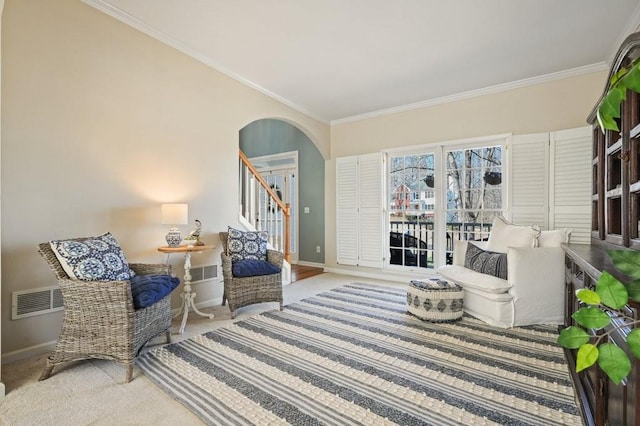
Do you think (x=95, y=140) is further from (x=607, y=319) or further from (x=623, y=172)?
(x=623, y=172)

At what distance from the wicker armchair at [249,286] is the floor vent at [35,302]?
1.28 metres

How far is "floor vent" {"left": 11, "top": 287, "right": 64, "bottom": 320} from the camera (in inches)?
87.2

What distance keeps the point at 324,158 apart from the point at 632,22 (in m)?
4.03

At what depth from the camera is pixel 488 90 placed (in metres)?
4.08

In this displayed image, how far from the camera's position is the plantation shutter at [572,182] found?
347cm

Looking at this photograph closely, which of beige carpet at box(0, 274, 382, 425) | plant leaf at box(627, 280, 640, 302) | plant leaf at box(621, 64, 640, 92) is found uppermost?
plant leaf at box(621, 64, 640, 92)

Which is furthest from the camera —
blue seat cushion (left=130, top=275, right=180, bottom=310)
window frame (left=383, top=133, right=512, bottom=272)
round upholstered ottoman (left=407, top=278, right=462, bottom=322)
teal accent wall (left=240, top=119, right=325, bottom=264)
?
teal accent wall (left=240, top=119, right=325, bottom=264)

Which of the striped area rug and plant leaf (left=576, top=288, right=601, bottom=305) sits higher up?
plant leaf (left=576, top=288, right=601, bottom=305)

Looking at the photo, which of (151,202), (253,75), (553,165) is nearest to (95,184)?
(151,202)

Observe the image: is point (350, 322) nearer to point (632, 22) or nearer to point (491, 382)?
→ point (491, 382)

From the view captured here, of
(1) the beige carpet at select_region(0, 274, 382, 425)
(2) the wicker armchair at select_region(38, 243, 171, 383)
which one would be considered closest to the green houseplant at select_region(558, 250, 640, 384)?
(1) the beige carpet at select_region(0, 274, 382, 425)

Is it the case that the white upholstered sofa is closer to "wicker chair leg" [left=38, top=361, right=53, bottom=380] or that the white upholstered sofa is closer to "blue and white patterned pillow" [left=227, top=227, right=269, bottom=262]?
"blue and white patterned pillow" [left=227, top=227, right=269, bottom=262]

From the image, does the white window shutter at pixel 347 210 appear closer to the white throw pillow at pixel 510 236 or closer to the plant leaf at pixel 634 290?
the white throw pillow at pixel 510 236

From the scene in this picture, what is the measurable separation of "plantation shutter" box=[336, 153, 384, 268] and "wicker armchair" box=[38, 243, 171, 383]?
3.69m
